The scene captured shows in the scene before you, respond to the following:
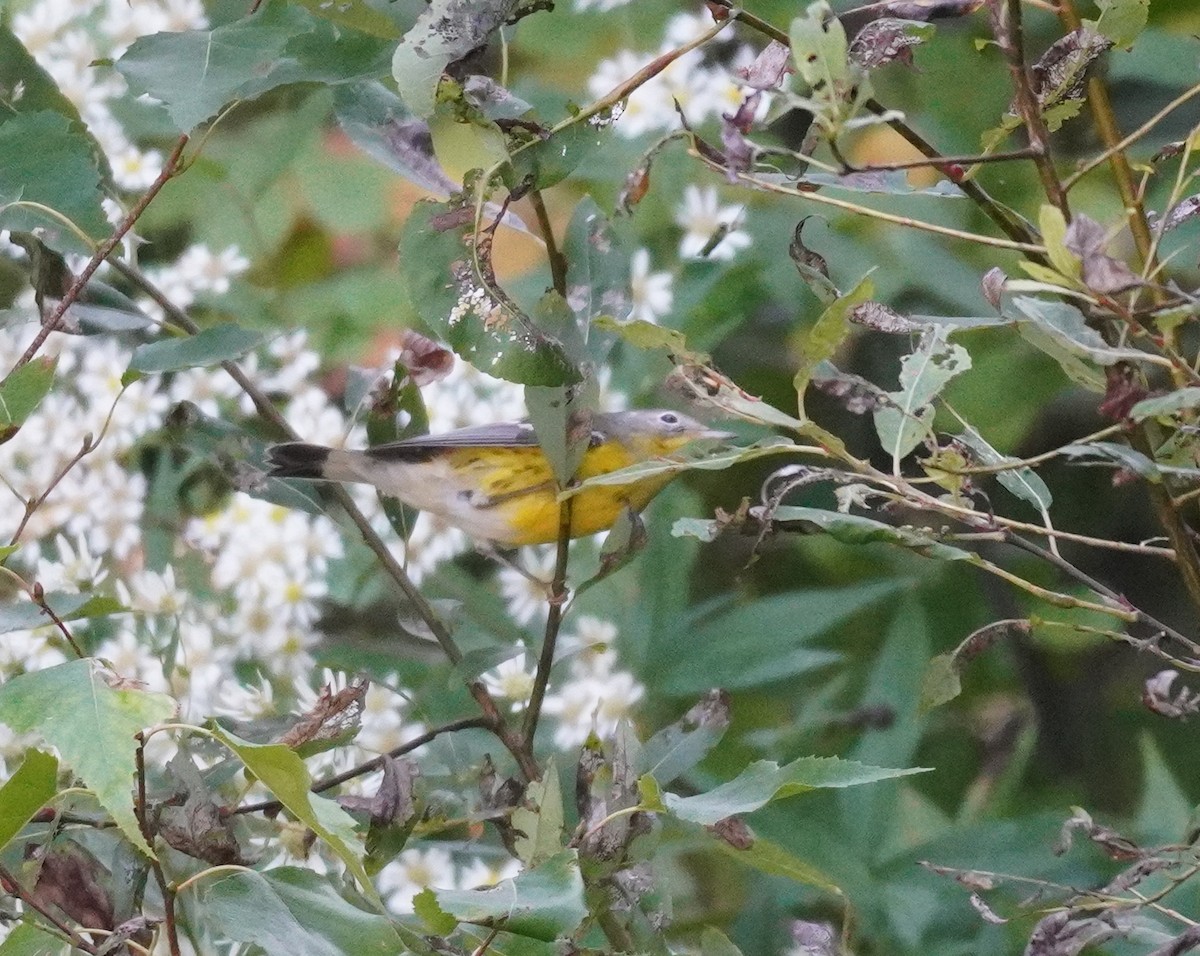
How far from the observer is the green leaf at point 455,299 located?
526 millimetres

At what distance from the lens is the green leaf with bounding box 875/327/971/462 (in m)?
→ 0.53

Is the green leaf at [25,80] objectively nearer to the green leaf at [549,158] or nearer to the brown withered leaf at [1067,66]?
the green leaf at [549,158]

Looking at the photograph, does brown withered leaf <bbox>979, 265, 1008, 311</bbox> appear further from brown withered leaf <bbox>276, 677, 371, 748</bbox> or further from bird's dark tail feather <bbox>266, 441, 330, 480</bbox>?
bird's dark tail feather <bbox>266, 441, 330, 480</bbox>

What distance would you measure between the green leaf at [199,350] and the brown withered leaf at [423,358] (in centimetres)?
8

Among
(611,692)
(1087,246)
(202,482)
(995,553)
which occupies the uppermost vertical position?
(1087,246)

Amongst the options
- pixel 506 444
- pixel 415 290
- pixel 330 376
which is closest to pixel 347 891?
pixel 415 290

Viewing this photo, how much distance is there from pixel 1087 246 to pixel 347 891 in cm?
39

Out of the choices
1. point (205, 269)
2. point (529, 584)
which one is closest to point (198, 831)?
point (529, 584)

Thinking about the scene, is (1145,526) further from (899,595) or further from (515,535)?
(515,535)

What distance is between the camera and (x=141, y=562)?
114cm

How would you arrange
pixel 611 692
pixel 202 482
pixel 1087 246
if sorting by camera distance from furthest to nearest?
1. pixel 202 482
2. pixel 611 692
3. pixel 1087 246

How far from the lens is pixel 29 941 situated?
0.51 m

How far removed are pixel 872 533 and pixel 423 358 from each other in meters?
0.28

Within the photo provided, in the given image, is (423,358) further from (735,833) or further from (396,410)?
(735,833)
